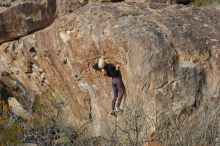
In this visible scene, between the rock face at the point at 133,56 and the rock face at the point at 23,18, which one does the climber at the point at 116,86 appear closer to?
the rock face at the point at 133,56

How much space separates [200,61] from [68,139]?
3.30 meters

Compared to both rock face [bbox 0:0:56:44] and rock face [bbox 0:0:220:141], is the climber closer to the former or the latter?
rock face [bbox 0:0:220:141]

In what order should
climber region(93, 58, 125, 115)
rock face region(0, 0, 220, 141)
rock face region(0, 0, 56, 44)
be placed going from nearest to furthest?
1. rock face region(0, 0, 220, 141)
2. climber region(93, 58, 125, 115)
3. rock face region(0, 0, 56, 44)

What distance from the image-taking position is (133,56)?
11648mm

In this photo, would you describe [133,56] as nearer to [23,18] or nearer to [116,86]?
[116,86]

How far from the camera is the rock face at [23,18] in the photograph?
17.8 meters

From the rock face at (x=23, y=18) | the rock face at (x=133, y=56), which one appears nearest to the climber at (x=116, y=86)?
the rock face at (x=133, y=56)

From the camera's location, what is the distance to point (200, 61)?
11820mm

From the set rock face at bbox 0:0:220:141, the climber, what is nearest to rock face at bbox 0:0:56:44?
rock face at bbox 0:0:220:141

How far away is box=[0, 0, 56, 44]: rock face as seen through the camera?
699 inches

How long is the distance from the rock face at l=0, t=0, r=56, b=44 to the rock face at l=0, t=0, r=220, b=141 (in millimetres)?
2363

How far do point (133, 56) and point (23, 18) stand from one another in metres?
7.16

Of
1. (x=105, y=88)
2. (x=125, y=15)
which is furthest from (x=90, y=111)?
(x=125, y=15)

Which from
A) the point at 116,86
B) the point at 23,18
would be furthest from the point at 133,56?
the point at 23,18
